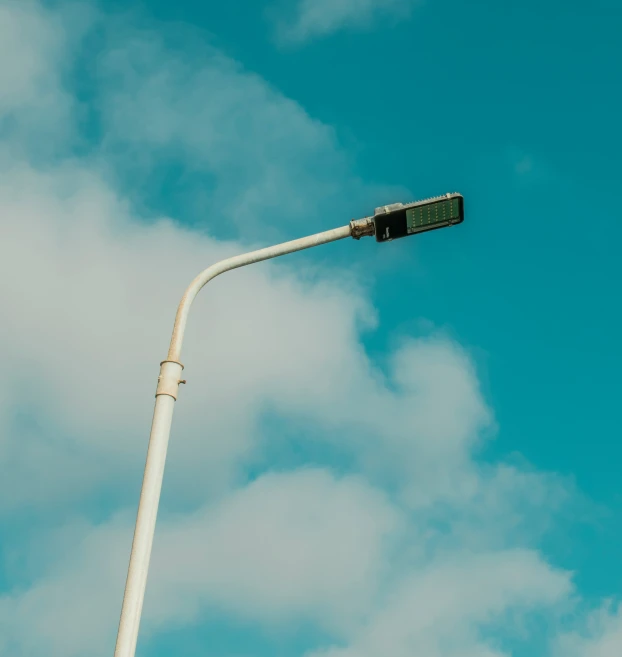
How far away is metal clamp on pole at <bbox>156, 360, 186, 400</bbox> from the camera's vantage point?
904 cm

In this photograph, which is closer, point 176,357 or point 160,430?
point 160,430

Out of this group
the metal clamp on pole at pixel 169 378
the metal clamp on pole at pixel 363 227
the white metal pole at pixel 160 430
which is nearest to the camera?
the white metal pole at pixel 160 430

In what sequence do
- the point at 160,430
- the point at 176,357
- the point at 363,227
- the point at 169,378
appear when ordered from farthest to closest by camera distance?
the point at 363,227
the point at 176,357
the point at 169,378
the point at 160,430

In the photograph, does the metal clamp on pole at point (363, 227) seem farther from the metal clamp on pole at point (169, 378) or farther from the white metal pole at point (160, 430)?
the metal clamp on pole at point (169, 378)

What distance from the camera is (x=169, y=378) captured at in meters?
9.15

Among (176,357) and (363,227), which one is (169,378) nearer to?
(176,357)

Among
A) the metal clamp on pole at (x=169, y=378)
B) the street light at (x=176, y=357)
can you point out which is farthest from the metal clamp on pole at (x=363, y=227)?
the metal clamp on pole at (x=169, y=378)

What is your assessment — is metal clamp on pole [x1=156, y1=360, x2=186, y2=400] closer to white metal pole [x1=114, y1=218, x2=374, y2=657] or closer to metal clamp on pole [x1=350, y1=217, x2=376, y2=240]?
white metal pole [x1=114, y1=218, x2=374, y2=657]

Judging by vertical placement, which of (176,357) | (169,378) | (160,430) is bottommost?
(160,430)

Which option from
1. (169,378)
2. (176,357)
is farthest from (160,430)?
(176,357)

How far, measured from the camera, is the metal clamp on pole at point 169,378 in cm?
904

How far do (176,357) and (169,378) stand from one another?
0.29 m

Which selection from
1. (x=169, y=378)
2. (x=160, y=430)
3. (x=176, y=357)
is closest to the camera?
(x=160, y=430)

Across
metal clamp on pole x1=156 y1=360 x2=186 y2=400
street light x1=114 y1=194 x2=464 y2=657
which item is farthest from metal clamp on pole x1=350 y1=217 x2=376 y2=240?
metal clamp on pole x1=156 y1=360 x2=186 y2=400
